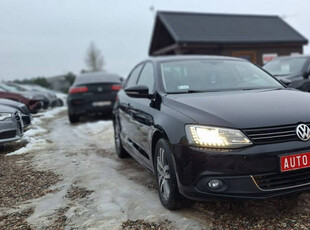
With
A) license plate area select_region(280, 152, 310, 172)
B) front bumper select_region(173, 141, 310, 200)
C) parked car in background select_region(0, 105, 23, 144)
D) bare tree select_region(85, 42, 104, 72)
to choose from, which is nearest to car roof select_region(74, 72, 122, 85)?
parked car in background select_region(0, 105, 23, 144)

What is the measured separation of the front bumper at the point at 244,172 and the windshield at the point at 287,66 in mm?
5980

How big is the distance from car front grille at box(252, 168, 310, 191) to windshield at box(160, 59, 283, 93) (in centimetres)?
133

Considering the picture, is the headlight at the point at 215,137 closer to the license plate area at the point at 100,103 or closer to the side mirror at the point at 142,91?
the side mirror at the point at 142,91

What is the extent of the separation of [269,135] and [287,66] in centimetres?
652

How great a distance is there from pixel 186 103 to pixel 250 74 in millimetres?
1451

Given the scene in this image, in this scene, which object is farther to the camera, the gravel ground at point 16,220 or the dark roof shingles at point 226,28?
the dark roof shingles at point 226,28

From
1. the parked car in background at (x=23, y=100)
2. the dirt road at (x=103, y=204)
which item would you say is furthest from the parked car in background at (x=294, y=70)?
the parked car in background at (x=23, y=100)

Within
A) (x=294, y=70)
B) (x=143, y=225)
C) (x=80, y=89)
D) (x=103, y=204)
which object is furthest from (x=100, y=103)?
(x=143, y=225)

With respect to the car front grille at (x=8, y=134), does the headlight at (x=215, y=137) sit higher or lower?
higher

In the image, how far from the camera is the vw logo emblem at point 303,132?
114 inches

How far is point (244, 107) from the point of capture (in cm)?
315

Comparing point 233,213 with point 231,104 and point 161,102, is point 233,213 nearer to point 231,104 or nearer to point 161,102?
point 231,104

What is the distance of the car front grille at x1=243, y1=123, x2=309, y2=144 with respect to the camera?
2842 mm

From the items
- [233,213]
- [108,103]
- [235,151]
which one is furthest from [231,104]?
[108,103]
